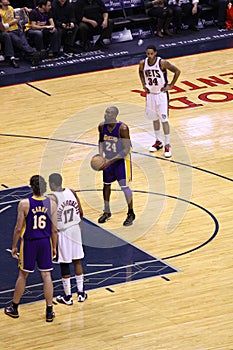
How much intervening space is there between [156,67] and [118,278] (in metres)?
5.34

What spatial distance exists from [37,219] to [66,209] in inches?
24.4

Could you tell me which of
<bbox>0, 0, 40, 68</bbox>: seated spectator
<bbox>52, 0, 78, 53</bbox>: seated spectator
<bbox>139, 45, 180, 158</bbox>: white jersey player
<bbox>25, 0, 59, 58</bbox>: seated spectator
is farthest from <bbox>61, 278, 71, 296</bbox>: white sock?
<bbox>52, 0, 78, 53</bbox>: seated spectator

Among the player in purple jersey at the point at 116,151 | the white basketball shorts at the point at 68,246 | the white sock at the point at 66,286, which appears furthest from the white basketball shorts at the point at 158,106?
the white sock at the point at 66,286

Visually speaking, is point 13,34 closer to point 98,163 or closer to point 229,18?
point 229,18

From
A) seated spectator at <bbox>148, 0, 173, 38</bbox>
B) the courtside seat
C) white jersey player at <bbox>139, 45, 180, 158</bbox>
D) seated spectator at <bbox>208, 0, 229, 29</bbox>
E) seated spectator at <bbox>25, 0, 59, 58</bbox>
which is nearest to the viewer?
white jersey player at <bbox>139, 45, 180, 158</bbox>

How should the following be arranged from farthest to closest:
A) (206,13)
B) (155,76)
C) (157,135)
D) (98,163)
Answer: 1. (206,13)
2. (157,135)
3. (155,76)
4. (98,163)

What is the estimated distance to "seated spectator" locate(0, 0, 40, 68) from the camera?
77.2 feet

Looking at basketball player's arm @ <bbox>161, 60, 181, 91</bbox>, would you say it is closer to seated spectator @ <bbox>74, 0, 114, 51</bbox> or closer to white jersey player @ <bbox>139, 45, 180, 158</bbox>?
white jersey player @ <bbox>139, 45, 180, 158</bbox>

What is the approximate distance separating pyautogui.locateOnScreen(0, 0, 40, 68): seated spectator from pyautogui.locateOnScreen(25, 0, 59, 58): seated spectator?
28cm

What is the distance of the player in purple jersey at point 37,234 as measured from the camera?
11984 mm

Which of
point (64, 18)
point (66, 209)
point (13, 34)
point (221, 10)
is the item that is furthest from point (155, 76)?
point (221, 10)

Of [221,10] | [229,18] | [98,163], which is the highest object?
[98,163]

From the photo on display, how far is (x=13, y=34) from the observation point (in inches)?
930

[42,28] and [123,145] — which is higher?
[123,145]
